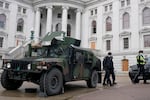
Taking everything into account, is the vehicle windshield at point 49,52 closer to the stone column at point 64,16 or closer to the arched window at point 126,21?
the arched window at point 126,21

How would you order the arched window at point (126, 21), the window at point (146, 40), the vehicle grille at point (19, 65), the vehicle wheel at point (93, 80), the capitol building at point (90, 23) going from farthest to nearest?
the arched window at point (126, 21)
the capitol building at point (90, 23)
the window at point (146, 40)
the vehicle wheel at point (93, 80)
the vehicle grille at point (19, 65)

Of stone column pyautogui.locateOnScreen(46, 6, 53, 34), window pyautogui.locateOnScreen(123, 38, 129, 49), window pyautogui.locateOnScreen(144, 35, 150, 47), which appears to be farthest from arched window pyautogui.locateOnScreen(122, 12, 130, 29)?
stone column pyautogui.locateOnScreen(46, 6, 53, 34)

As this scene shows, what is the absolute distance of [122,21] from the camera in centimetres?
3719

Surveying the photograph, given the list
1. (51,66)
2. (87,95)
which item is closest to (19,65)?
(51,66)

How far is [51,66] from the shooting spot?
8.05 m

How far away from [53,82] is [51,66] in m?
0.63

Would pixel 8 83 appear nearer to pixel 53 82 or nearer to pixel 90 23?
pixel 53 82

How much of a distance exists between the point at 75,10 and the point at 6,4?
12915mm

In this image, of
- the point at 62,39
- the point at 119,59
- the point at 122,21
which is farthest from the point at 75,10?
the point at 62,39

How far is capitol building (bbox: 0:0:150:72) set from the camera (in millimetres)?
34812

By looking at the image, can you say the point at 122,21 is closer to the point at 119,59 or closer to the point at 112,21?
the point at 112,21

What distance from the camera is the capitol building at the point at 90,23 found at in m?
34.8

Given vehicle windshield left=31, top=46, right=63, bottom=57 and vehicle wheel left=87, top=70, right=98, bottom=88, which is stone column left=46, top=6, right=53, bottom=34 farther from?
vehicle windshield left=31, top=46, right=63, bottom=57

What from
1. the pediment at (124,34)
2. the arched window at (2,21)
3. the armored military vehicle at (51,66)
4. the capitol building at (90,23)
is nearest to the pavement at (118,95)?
the armored military vehicle at (51,66)
